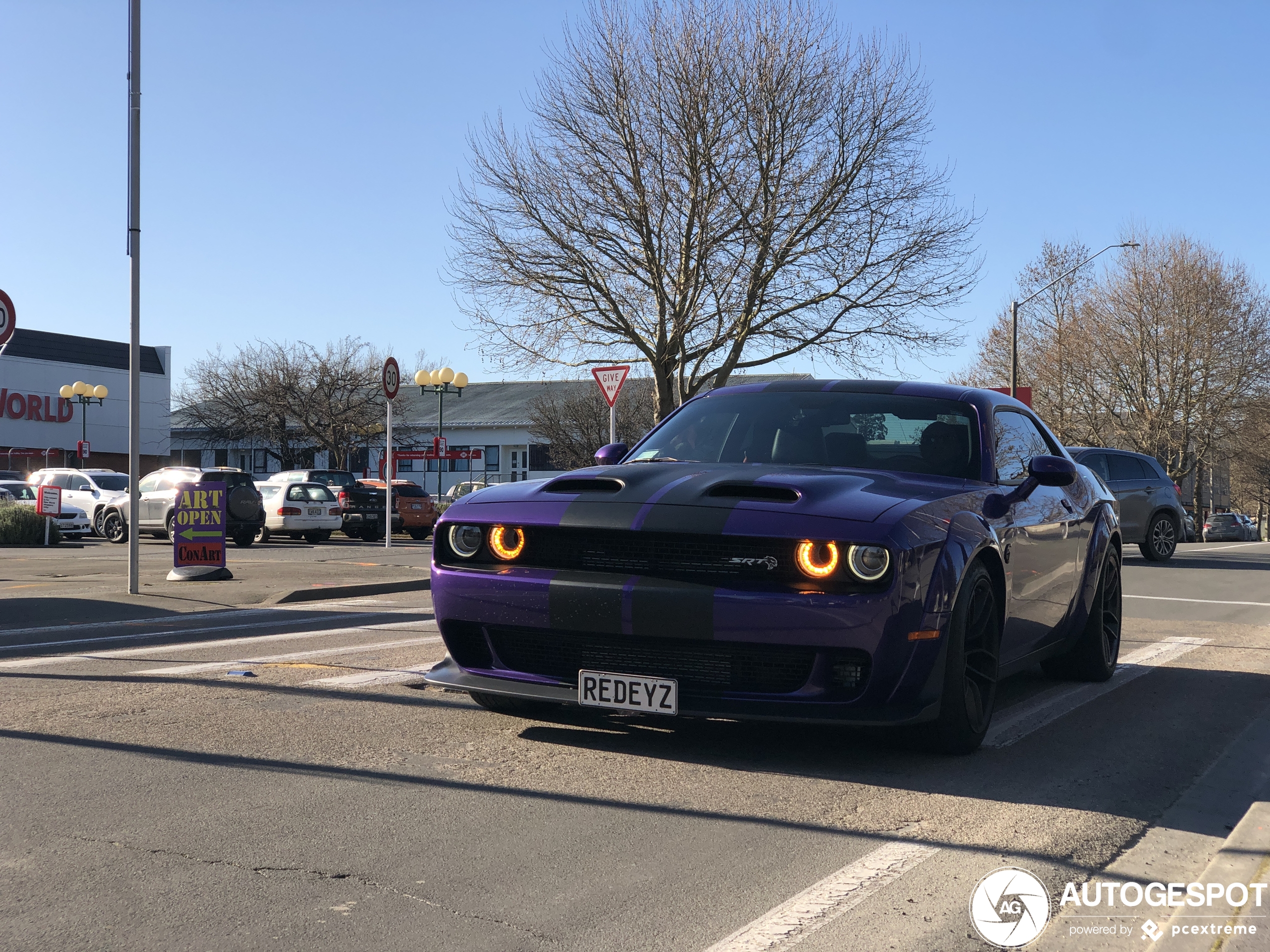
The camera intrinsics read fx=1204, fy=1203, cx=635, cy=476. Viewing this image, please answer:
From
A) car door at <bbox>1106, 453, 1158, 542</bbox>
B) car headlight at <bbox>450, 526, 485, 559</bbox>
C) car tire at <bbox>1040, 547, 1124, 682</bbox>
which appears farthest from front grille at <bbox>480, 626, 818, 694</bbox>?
car door at <bbox>1106, 453, 1158, 542</bbox>

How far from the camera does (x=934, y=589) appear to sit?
4551 millimetres

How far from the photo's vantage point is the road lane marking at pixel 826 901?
295cm

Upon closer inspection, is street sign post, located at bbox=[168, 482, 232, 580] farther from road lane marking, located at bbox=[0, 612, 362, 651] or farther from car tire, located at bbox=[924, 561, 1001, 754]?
car tire, located at bbox=[924, 561, 1001, 754]

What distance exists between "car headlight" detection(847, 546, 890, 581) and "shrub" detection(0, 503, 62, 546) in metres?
25.3

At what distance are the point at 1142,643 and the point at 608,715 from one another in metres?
5.50

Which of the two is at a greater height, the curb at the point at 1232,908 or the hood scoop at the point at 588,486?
the hood scoop at the point at 588,486

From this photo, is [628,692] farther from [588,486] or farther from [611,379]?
[611,379]

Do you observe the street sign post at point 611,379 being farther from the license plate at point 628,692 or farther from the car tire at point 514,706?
the license plate at point 628,692

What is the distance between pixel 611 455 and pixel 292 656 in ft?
9.00

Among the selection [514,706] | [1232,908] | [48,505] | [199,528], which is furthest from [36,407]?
[1232,908]

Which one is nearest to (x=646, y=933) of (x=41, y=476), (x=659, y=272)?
(x=659, y=272)

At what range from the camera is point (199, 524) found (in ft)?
45.9

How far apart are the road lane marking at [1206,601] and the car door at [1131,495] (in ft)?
23.5

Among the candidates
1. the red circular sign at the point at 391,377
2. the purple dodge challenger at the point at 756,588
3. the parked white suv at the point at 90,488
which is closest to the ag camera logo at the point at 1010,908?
the purple dodge challenger at the point at 756,588
